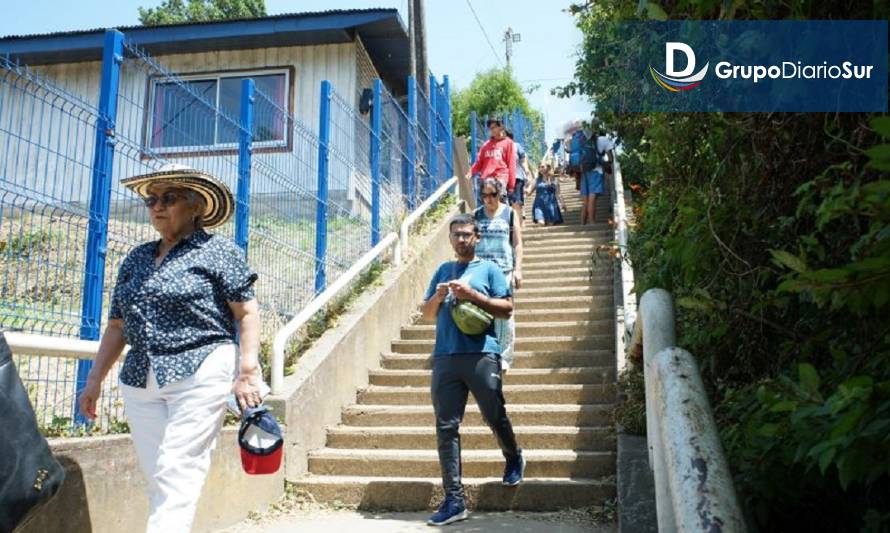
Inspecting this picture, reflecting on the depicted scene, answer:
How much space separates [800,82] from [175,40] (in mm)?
13019

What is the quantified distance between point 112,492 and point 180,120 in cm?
344

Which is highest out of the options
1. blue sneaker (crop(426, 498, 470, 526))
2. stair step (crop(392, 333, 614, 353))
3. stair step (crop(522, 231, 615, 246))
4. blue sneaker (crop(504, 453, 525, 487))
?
stair step (crop(522, 231, 615, 246))

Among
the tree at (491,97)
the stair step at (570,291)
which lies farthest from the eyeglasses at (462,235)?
the tree at (491,97)

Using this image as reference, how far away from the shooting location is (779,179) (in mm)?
2602

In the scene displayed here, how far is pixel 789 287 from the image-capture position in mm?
1679

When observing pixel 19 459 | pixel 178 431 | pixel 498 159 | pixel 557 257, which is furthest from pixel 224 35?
pixel 19 459

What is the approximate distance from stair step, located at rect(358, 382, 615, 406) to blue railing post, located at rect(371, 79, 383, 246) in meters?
2.51

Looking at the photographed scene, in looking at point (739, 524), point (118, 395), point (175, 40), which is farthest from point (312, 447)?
point (175, 40)

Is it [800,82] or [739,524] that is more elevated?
[800,82]

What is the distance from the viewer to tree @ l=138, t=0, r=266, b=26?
36156 mm

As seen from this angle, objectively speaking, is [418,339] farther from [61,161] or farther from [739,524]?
[739,524]

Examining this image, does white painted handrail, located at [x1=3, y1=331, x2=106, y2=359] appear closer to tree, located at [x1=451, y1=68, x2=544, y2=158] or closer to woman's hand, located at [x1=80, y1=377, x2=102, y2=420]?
woman's hand, located at [x1=80, y1=377, x2=102, y2=420]

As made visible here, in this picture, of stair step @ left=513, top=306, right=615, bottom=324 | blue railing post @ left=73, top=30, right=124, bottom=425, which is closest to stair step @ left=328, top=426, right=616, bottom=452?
blue railing post @ left=73, top=30, right=124, bottom=425

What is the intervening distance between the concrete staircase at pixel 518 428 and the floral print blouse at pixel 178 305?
7.55ft
